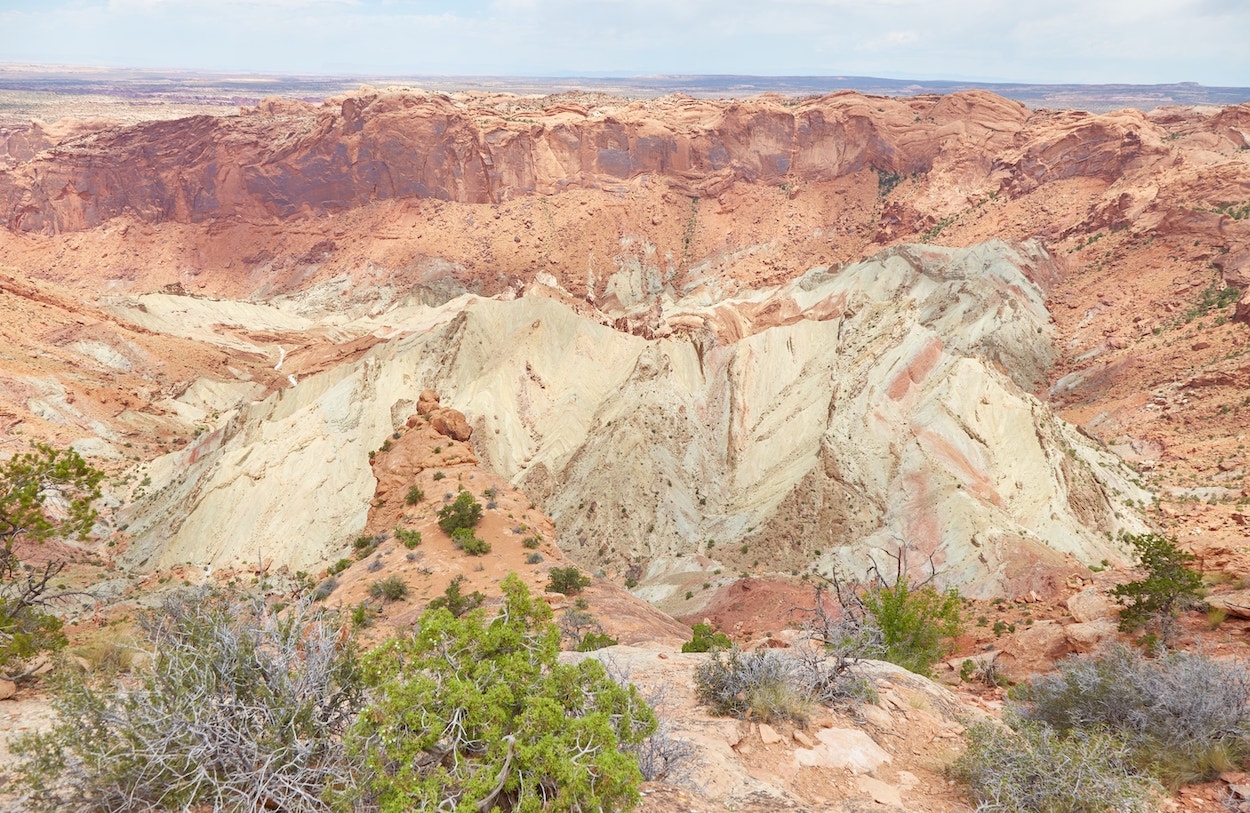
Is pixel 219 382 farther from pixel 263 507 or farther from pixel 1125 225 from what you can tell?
pixel 1125 225

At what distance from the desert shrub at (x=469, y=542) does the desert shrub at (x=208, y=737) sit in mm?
15082

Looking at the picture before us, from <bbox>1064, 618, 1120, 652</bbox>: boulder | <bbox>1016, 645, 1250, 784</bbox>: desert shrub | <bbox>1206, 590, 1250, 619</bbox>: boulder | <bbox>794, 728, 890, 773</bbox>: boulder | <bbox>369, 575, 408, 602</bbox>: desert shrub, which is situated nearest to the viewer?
<bbox>1016, 645, 1250, 784</bbox>: desert shrub

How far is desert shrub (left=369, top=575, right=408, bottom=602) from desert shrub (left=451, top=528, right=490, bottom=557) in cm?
269

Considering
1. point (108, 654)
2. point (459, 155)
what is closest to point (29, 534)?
point (108, 654)

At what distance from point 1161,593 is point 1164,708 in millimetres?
5870

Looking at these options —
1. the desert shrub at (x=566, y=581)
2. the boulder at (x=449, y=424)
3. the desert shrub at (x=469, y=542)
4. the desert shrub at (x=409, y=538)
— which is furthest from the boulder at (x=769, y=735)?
the boulder at (x=449, y=424)

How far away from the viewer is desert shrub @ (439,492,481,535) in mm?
24047

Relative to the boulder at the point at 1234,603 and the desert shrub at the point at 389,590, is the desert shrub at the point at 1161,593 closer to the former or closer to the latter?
the boulder at the point at 1234,603

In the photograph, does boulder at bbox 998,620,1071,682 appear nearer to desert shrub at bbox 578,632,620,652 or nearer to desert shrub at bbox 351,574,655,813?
desert shrub at bbox 578,632,620,652

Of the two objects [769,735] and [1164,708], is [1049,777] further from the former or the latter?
[769,735]

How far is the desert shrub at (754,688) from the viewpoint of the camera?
9.89m

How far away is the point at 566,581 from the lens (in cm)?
2159

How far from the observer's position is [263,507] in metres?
33.9

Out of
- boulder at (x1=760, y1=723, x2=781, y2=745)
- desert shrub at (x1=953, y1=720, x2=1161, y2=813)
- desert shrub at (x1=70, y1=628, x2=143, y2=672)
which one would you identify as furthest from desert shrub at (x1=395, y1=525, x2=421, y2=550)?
desert shrub at (x1=953, y1=720, x2=1161, y2=813)
